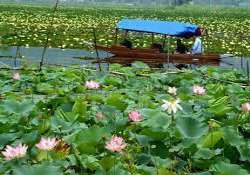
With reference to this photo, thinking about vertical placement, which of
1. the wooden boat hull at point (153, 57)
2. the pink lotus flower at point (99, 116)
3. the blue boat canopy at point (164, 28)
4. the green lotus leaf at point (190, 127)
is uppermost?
the green lotus leaf at point (190, 127)

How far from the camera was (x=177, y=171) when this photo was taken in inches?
105

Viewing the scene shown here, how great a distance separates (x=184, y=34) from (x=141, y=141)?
12.2 m

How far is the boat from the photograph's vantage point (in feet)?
45.1

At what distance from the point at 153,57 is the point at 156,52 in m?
0.29

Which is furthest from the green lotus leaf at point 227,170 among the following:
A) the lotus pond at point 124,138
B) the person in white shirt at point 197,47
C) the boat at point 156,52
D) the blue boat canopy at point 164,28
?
the person in white shirt at point 197,47

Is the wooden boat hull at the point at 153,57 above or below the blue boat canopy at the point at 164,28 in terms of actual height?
below

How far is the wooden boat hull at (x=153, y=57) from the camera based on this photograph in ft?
44.9

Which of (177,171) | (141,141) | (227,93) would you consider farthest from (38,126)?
(227,93)

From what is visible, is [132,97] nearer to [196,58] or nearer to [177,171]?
[177,171]

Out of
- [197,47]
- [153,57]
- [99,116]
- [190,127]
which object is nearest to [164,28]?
[197,47]

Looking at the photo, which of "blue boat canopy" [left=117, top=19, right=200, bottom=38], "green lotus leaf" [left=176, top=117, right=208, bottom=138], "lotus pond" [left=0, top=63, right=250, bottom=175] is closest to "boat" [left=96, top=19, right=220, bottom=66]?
"blue boat canopy" [left=117, top=19, right=200, bottom=38]

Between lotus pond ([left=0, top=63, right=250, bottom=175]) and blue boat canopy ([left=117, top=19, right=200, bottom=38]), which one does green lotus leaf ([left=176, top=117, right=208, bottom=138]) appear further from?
blue boat canopy ([left=117, top=19, right=200, bottom=38])

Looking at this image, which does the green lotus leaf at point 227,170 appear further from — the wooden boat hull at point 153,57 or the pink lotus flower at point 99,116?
the wooden boat hull at point 153,57

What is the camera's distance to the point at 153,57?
14.0 metres
